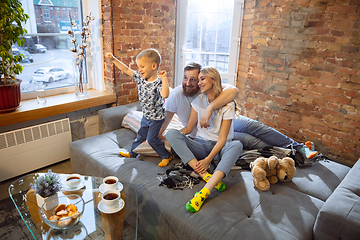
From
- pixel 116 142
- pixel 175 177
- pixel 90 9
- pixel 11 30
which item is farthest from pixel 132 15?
pixel 175 177

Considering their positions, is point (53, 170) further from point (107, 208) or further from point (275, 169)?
point (275, 169)

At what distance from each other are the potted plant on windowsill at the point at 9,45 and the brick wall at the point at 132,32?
2.79ft

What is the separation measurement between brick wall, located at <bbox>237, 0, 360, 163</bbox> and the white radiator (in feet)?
7.53

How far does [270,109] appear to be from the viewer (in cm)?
310

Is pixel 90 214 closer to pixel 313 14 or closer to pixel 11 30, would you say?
pixel 11 30

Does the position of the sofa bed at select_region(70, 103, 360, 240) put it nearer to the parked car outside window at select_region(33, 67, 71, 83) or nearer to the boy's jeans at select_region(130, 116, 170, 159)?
the boy's jeans at select_region(130, 116, 170, 159)

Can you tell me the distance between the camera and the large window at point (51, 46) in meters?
2.56

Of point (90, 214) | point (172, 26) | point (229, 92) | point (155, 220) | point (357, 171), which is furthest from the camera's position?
point (172, 26)

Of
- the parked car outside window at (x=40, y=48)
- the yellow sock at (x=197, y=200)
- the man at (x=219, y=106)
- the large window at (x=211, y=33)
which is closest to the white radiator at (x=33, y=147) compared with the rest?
the parked car outside window at (x=40, y=48)

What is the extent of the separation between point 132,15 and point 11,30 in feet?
4.15

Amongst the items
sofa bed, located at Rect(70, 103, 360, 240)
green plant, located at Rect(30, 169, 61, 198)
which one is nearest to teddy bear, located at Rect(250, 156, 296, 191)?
sofa bed, located at Rect(70, 103, 360, 240)

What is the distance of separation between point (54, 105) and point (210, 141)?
63.2 inches

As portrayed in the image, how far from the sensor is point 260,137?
241cm

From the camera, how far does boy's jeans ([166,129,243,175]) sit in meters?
1.78
